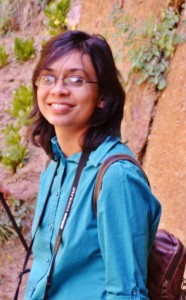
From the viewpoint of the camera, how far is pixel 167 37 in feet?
13.4

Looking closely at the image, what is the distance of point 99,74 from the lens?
5.80 feet

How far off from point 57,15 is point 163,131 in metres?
3.54

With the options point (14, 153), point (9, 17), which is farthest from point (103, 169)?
point (9, 17)

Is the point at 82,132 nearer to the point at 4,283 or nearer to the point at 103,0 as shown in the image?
the point at 4,283

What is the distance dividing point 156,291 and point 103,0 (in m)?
4.46

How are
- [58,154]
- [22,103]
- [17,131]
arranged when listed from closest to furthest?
[58,154] → [17,131] → [22,103]

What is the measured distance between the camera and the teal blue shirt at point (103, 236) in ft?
4.98

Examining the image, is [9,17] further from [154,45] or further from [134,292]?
[134,292]

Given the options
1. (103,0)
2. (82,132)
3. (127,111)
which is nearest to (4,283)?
(127,111)

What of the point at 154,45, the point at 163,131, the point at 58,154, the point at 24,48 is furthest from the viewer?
the point at 24,48

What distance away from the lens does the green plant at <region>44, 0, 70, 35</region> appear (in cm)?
696

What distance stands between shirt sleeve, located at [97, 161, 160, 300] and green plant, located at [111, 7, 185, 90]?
264 cm

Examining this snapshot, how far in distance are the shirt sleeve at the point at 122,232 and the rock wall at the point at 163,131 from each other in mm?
1933

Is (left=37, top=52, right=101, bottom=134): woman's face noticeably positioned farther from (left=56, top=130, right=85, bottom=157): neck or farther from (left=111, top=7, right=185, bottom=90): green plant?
(left=111, top=7, right=185, bottom=90): green plant
